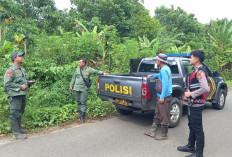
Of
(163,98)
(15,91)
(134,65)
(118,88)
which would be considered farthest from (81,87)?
(163,98)

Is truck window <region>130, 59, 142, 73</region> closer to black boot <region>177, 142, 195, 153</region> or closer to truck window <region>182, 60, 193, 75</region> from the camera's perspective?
truck window <region>182, 60, 193, 75</region>

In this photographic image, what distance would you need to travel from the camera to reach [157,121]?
15.3 ft

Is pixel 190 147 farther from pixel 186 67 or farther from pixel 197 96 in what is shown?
pixel 186 67

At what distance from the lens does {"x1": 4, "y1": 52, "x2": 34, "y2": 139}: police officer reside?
14.6 ft

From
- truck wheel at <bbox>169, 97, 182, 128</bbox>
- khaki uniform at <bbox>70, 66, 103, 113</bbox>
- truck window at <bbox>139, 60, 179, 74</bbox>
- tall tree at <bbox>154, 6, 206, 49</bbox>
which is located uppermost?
tall tree at <bbox>154, 6, 206, 49</bbox>

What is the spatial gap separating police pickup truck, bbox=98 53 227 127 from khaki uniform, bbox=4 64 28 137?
2.07 metres

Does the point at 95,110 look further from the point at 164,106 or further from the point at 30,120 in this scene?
the point at 164,106

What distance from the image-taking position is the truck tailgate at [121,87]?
480 cm

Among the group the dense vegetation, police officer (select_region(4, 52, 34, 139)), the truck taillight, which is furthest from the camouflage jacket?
the truck taillight

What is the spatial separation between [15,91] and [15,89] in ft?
0.18

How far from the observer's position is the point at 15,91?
14.7ft

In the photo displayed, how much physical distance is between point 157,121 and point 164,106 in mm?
408

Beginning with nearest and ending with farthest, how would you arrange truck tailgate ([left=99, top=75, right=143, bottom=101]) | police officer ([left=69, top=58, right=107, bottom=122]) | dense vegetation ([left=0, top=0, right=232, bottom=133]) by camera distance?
truck tailgate ([left=99, top=75, right=143, bottom=101]) → police officer ([left=69, top=58, right=107, bottom=122]) → dense vegetation ([left=0, top=0, right=232, bottom=133])

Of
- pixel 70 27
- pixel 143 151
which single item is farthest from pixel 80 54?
pixel 70 27
